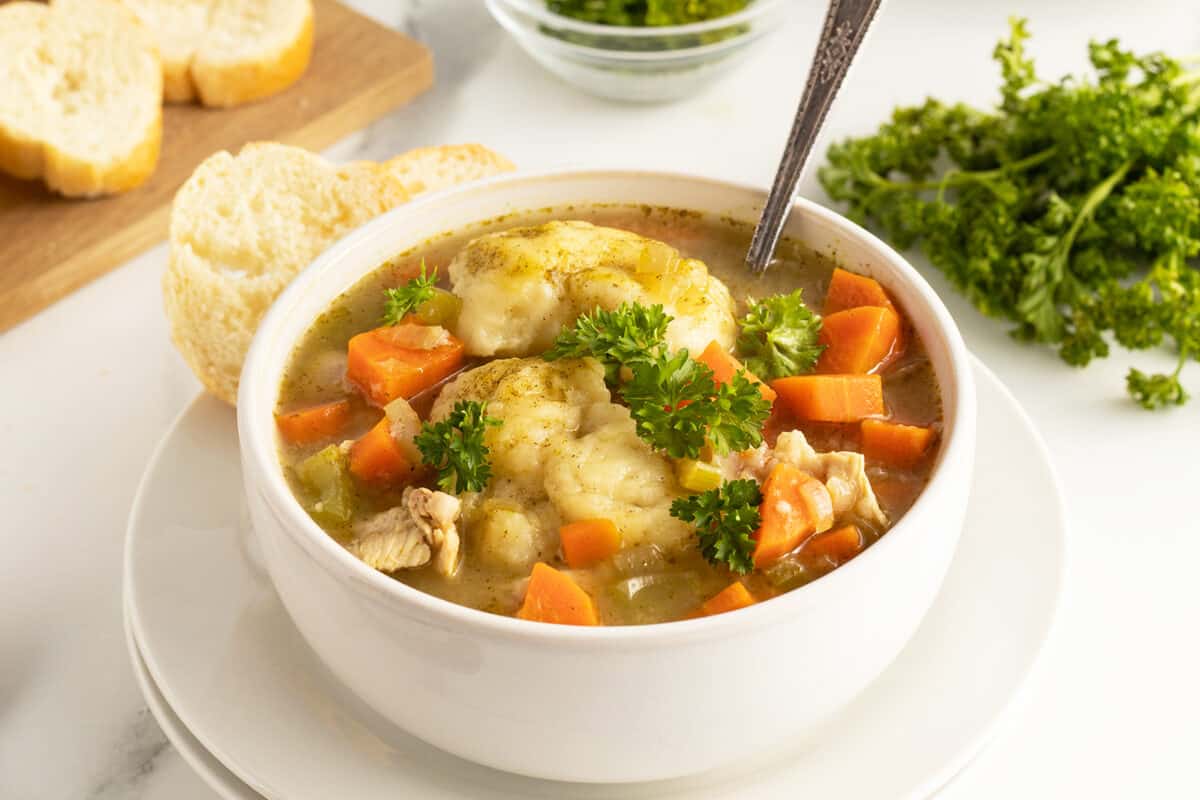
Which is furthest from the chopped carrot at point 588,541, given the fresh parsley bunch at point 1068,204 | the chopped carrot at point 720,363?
the fresh parsley bunch at point 1068,204

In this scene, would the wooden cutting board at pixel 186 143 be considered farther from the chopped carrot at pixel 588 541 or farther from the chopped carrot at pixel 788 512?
the chopped carrot at pixel 788 512

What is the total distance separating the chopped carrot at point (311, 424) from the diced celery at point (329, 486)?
10 cm

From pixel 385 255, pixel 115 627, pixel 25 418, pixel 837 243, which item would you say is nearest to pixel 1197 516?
pixel 837 243

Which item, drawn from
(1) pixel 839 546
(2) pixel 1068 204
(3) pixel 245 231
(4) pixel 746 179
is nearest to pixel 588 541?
(1) pixel 839 546

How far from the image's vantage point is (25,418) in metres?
3.26

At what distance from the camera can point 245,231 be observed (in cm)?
304

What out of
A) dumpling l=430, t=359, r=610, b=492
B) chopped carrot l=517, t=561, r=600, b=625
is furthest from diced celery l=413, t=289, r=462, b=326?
chopped carrot l=517, t=561, r=600, b=625

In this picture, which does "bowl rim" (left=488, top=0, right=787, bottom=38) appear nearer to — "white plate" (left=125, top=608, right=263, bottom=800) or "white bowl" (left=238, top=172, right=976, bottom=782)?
"white bowl" (left=238, top=172, right=976, bottom=782)

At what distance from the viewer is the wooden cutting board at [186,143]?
3.59 meters

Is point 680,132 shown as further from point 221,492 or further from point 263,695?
point 263,695

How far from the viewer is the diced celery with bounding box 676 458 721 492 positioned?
6.73 feet

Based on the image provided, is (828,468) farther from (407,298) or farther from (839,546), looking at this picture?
(407,298)

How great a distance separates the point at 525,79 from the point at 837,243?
2.17 m

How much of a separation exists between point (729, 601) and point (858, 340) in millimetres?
638
